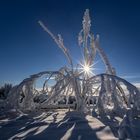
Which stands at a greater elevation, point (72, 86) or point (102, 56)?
point (102, 56)

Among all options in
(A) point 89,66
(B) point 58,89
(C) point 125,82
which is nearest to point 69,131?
(C) point 125,82

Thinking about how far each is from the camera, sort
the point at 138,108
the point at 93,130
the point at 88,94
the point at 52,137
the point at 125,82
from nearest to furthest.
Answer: the point at 52,137 < the point at 93,130 < the point at 138,108 < the point at 125,82 < the point at 88,94

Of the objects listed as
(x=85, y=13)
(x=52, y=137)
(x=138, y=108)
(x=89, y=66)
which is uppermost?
(x=85, y=13)

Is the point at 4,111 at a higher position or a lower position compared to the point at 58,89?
lower

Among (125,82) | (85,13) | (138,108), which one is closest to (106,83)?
(125,82)

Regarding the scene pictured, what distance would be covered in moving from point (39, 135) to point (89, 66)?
9971 millimetres

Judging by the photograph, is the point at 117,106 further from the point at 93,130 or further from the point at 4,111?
the point at 4,111

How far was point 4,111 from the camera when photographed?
1647cm

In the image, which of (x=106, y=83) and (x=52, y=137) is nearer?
(x=52, y=137)

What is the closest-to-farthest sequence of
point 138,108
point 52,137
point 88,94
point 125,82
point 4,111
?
point 52,137 → point 138,108 → point 125,82 → point 4,111 → point 88,94

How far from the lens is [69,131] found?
913 cm

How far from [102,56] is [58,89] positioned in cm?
352

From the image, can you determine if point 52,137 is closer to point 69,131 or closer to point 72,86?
point 69,131

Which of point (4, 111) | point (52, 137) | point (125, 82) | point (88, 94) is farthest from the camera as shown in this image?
point (88, 94)
